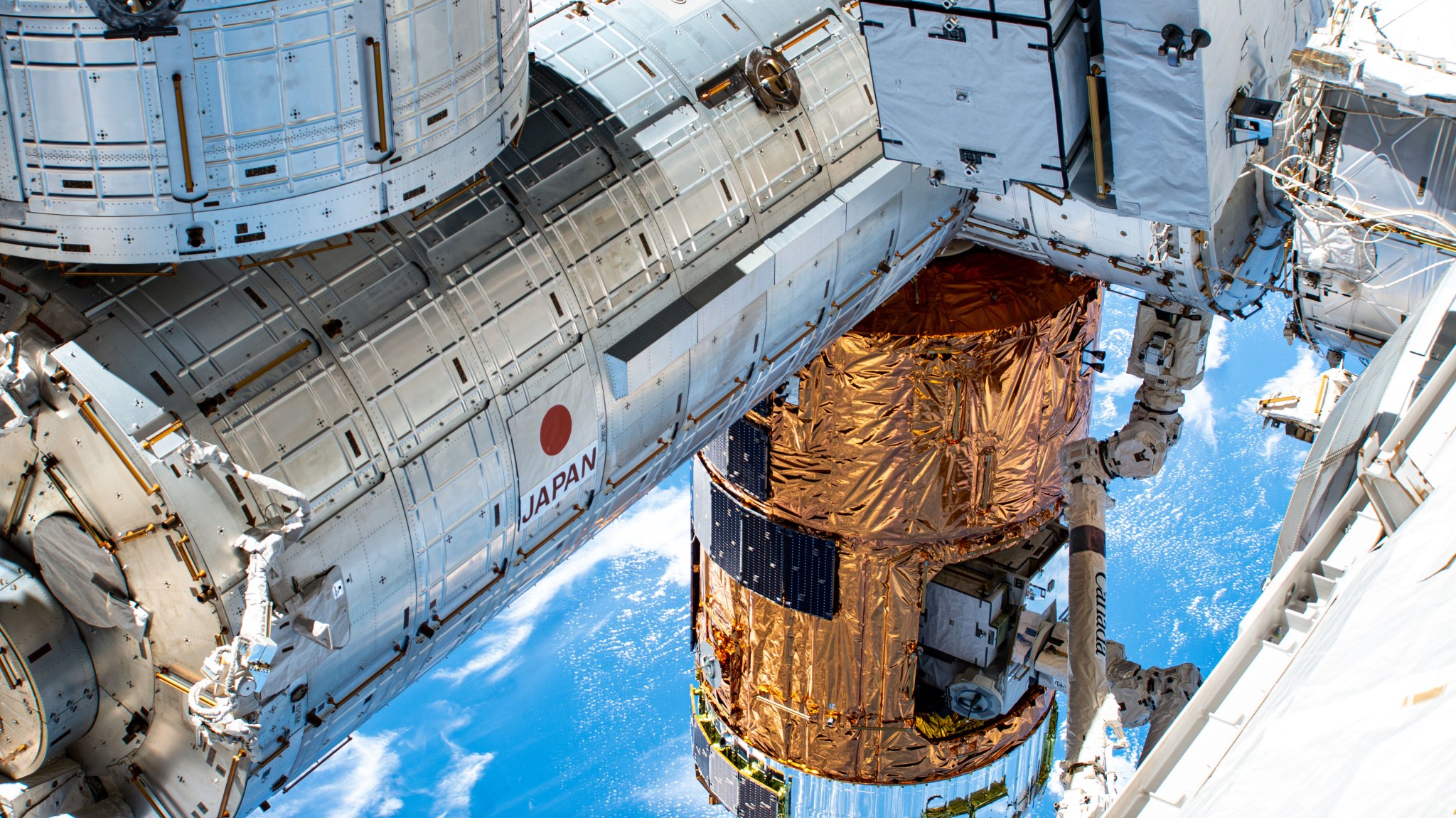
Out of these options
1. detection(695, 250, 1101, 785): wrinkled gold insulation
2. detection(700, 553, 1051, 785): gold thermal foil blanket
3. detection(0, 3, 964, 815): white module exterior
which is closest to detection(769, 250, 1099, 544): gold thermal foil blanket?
detection(695, 250, 1101, 785): wrinkled gold insulation

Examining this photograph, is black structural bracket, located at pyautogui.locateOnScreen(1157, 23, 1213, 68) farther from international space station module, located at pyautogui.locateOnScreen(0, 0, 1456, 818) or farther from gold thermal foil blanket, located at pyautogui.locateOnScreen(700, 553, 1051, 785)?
gold thermal foil blanket, located at pyautogui.locateOnScreen(700, 553, 1051, 785)

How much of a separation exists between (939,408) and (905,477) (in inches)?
29.3

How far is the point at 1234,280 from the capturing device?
13109 mm

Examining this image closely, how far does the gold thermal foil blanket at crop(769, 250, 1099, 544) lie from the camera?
14.4 meters

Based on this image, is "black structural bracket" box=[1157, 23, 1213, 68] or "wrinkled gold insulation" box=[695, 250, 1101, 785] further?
"wrinkled gold insulation" box=[695, 250, 1101, 785]

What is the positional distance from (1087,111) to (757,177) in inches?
94.5

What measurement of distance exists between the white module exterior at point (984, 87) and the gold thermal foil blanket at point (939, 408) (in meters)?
3.06

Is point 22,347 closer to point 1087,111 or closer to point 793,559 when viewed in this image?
point 1087,111

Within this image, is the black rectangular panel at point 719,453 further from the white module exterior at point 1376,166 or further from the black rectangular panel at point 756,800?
the white module exterior at point 1376,166

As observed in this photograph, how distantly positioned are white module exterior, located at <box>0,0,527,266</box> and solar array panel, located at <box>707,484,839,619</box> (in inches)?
285

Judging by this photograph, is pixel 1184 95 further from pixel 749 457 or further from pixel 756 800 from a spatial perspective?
pixel 756 800

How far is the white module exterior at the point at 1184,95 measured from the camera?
10.1 metres

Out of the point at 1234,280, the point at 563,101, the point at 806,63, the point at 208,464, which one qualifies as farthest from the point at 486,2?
the point at 1234,280

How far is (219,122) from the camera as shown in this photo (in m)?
8.03
